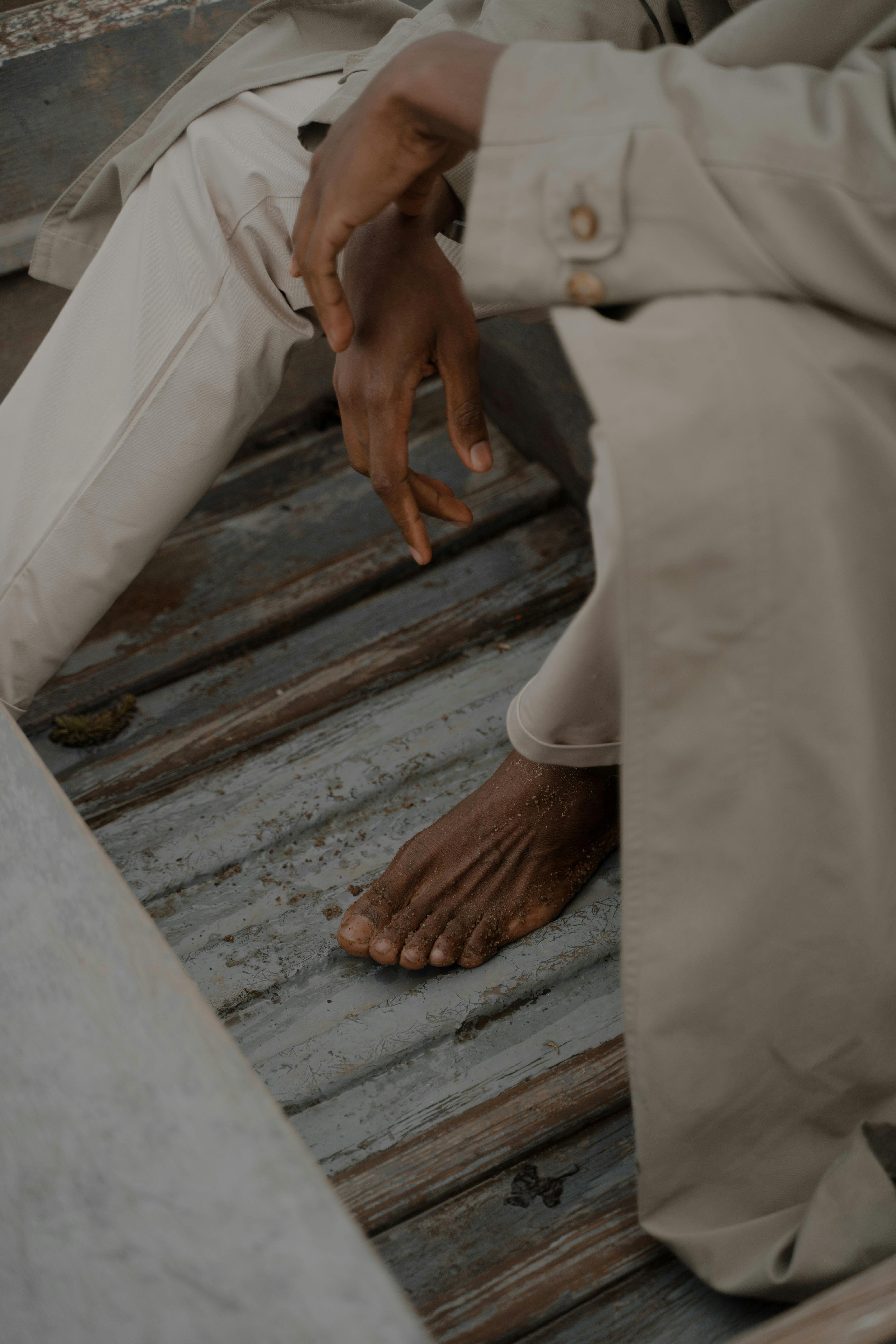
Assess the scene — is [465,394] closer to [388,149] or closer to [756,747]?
[388,149]

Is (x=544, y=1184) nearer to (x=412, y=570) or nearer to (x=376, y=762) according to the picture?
(x=376, y=762)

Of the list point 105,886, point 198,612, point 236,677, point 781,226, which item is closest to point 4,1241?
point 105,886

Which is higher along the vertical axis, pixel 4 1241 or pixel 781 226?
pixel 781 226

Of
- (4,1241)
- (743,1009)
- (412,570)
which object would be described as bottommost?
(412,570)

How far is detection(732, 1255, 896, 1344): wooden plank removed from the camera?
18.6 inches

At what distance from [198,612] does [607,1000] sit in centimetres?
89

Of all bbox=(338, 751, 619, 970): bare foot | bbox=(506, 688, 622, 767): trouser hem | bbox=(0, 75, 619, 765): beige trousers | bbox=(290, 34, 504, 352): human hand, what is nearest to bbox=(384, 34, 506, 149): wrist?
bbox=(290, 34, 504, 352): human hand

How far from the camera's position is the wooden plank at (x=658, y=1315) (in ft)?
2.56

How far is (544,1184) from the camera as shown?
35.2 inches

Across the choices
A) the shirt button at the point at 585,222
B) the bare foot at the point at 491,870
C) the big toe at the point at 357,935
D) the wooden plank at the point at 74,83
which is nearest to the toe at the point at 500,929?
the bare foot at the point at 491,870

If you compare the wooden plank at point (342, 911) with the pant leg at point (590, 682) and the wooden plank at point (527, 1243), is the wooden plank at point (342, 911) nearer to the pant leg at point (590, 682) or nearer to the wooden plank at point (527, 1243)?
the wooden plank at point (527, 1243)

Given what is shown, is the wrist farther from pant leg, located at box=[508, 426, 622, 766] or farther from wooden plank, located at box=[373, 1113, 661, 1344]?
wooden plank, located at box=[373, 1113, 661, 1344]

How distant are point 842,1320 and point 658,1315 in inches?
14.9

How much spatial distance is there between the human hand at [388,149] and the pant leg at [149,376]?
0.16 m
